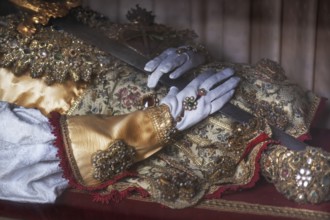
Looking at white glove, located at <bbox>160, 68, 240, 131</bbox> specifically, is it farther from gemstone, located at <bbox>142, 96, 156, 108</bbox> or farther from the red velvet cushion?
the red velvet cushion

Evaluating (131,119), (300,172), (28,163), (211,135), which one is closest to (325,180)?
(300,172)

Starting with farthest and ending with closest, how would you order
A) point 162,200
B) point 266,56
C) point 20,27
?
1. point 266,56
2. point 20,27
3. point 162,200

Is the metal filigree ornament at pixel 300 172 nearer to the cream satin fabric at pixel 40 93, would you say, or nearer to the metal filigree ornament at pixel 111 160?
the metal filigree ornament at pixel 111 160

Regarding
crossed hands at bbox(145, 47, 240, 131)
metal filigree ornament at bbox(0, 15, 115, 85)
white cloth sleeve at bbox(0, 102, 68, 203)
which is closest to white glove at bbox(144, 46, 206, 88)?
crossed hands at bbox(145, 47, 240, 131)

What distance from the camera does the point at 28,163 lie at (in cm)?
126

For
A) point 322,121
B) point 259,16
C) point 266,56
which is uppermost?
point 259,16

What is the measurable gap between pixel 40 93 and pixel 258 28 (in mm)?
500

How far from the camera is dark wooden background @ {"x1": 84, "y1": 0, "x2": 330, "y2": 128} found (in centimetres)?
142

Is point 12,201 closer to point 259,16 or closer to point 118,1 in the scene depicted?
point 118,1

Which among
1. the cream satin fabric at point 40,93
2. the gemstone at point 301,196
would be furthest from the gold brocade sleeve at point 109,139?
the gemstone at point 301,196

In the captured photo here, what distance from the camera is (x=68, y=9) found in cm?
151

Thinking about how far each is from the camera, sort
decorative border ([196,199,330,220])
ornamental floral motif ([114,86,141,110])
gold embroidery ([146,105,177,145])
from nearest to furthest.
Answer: decorative border ([196,199,330,220])
gold embroidery ([146,105,177,145])
ornamental floral motif ([114,86,141,110])

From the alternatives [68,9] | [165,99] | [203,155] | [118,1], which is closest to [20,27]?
[68,9]

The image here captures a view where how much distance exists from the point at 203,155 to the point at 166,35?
32 cm
